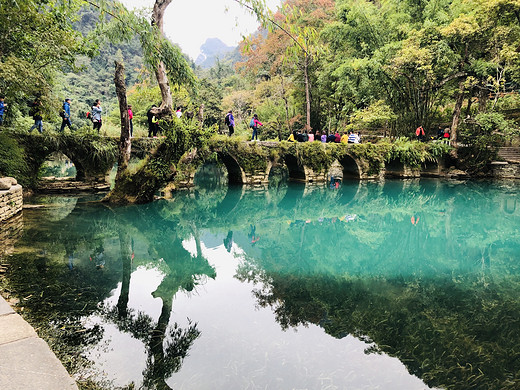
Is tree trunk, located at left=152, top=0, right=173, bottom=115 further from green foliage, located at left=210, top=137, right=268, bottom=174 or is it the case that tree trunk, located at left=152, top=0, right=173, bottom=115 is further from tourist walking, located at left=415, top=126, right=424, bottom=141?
tourist walking, located at left=415, top=126, right=424, bottom=141

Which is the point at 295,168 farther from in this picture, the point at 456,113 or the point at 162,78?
the point at 162,78

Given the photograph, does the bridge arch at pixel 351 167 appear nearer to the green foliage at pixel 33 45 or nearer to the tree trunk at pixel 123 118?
the tree trunk at pixel 123 118

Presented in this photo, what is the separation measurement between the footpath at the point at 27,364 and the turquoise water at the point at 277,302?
75cm

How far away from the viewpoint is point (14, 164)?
12219mm

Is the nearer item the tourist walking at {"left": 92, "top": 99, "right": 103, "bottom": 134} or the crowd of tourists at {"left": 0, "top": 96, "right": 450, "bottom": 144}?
the crowd of tourists at {"left": 0, "top": 96, "right": 450, "bottom": 144}

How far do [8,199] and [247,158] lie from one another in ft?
39.6

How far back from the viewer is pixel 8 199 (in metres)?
8.73

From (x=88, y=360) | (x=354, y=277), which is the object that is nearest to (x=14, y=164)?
(x=88, y=360)

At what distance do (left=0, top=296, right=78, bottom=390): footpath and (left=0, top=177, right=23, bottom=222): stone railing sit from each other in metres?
7.21

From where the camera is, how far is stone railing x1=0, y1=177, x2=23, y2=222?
8.32 meters

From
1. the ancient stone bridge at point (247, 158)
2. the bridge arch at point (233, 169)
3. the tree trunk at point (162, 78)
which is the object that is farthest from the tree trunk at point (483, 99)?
the tree trunk at point (162, 78)

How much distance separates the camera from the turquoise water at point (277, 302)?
10.8ft

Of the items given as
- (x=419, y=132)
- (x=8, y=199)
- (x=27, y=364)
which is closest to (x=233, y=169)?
(x=8, y=199)

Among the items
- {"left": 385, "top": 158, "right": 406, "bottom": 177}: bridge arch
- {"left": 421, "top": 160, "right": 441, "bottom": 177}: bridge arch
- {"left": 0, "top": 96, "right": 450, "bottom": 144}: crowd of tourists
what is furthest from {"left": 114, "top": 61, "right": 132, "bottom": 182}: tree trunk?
{"left": 421, "top": 160, "right": 441, "bottom": 177}: bridge arch
